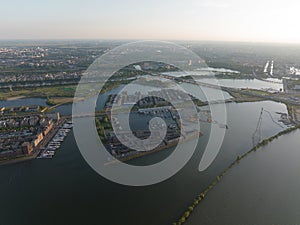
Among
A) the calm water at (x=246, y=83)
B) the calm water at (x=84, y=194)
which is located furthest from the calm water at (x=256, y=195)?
the calm water at (x=246, y=83)

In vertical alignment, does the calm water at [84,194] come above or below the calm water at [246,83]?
below

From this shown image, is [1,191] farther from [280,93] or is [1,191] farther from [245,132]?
[280,93]

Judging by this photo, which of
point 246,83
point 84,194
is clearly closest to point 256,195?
point 84,194

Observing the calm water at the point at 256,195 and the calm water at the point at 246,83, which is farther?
the calm water at the point at 246,83

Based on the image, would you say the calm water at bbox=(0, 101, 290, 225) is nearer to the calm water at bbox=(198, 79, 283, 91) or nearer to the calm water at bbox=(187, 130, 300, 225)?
the calm water at bbox=(187, 130, 300, 225)

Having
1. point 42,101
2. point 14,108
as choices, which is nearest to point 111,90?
point 42,101

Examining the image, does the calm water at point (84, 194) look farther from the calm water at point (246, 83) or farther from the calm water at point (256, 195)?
the calm water at point (246, 83)
